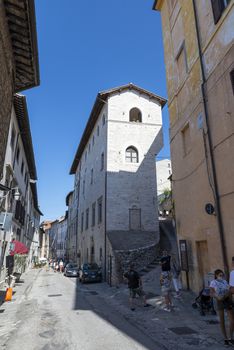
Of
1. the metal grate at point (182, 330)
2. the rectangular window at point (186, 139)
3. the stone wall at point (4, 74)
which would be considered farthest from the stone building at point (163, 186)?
the stone wall at point (4, 74)

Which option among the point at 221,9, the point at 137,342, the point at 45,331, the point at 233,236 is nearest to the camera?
the point at 137,342

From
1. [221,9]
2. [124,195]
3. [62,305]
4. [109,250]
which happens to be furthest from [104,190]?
[221,9]

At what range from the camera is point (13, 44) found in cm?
760

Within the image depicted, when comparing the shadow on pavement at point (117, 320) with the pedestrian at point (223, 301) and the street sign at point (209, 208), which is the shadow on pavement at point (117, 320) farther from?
the street sign at point (209, 208)

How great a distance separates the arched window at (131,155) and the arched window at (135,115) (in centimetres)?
320

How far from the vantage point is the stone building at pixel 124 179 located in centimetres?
2109

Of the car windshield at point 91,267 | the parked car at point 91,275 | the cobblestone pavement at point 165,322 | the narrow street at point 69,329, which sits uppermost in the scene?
the car windshield at point 91,267

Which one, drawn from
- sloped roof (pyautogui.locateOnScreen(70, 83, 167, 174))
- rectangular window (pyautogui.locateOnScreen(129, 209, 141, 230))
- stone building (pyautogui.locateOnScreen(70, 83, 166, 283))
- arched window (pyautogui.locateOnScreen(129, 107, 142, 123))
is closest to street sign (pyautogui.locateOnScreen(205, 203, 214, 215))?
stone building (pyautogui.locateOnScreen(70, 83, 166, 283))

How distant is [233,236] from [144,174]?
1610cm

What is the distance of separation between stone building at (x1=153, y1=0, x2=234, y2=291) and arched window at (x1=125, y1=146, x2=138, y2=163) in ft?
35.3

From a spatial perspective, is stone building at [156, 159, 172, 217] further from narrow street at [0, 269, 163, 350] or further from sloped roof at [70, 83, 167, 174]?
narrow street at [0, 269, 163, 350]

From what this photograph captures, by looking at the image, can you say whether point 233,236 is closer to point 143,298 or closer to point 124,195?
point 143,298

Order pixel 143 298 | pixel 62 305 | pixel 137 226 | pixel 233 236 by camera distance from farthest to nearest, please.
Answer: pixel 137 226 → pixel 62 305 → pixel 143 298 → pixel 233 236

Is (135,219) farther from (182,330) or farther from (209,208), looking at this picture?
(182,330)
